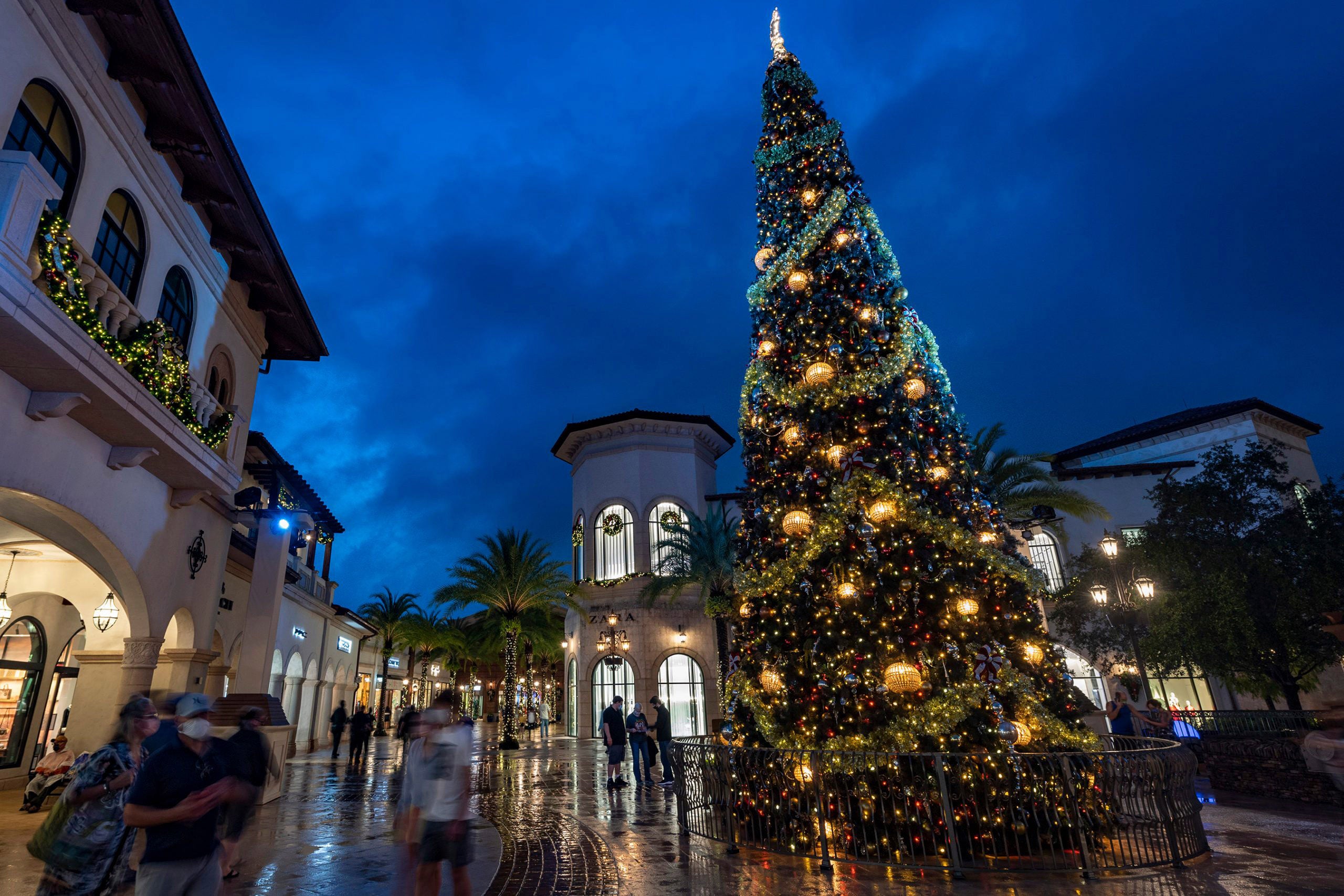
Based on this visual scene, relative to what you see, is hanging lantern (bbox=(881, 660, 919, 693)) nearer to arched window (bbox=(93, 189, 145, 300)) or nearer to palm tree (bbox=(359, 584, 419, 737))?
arched window (bbox=(93, 189, 145, 300))

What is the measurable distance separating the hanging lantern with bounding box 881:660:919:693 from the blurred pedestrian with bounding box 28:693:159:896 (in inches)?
247

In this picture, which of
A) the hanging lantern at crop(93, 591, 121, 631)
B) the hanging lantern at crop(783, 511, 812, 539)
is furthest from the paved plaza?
the hanging lantern at crop(783, 511, 812, 539)

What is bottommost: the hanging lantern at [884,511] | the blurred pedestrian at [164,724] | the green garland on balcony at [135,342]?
the blurred pedestrian at [164,724]

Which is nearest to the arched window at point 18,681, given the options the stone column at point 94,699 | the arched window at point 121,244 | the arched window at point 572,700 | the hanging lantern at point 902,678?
the stone column at point 94,699

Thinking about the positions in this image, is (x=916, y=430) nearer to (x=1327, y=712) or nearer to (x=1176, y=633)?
(x=1327, y=712)

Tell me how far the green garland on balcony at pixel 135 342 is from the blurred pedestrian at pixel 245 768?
4.83 meters

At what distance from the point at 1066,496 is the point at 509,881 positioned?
19865 millimetres

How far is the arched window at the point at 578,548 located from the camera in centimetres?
3297

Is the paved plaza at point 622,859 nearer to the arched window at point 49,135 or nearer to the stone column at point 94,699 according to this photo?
the stone column at point 94,699

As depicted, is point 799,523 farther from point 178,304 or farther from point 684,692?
point 684,692

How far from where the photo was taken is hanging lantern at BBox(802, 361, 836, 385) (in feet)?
27.5

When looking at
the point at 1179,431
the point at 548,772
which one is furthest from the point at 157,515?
the point at 1179,431

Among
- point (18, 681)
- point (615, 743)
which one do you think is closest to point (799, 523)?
point (615, 743)

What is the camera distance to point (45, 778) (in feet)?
34.6
